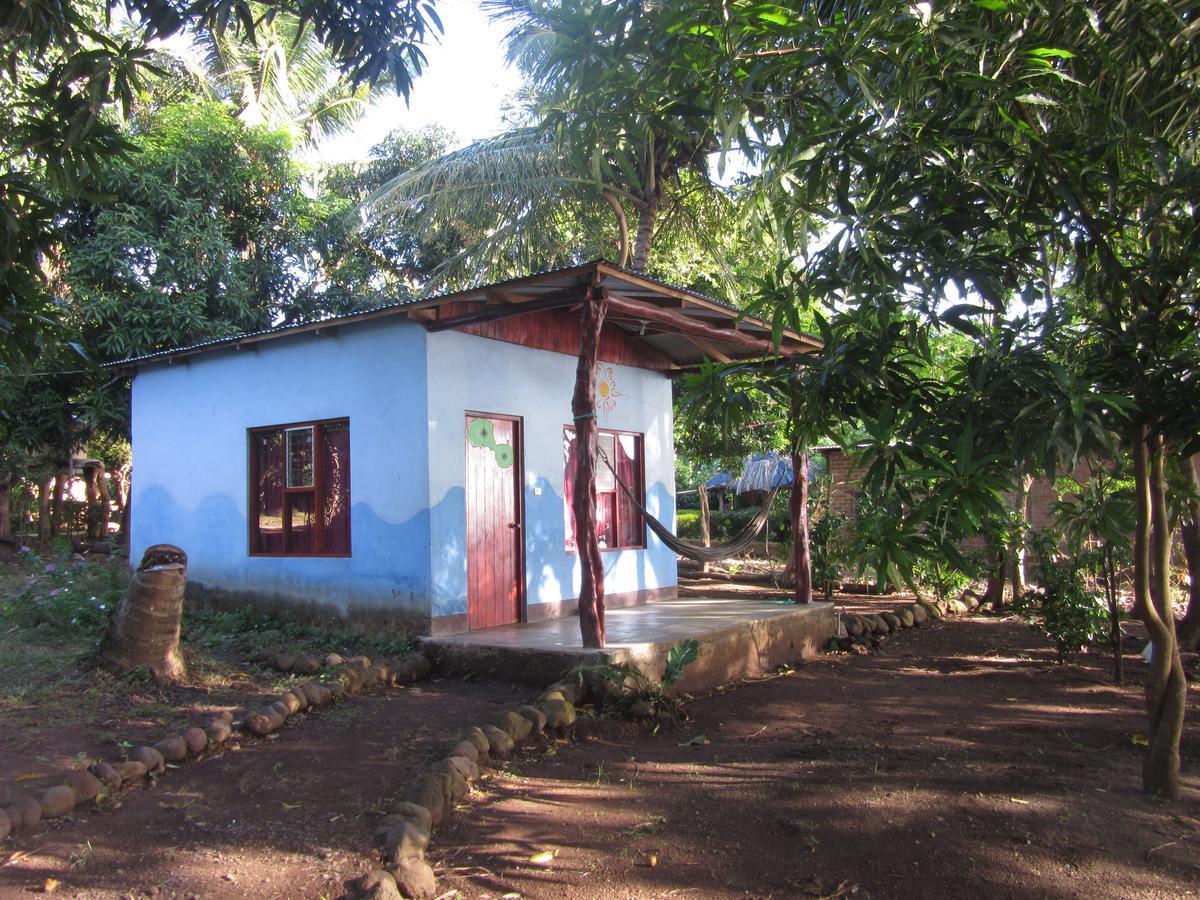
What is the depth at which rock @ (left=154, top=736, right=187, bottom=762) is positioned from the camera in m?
4.75

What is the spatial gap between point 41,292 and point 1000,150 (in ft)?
13.3

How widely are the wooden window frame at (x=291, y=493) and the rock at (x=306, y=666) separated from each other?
50.4 inches

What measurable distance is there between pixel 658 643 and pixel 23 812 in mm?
4079

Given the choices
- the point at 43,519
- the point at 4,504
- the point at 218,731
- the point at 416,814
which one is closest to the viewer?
the point at 416,814

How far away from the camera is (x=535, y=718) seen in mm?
5355

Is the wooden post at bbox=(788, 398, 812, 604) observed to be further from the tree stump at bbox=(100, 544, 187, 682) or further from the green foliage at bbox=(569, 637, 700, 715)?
the tree stump at bbox=(100, 544, 187, 682)

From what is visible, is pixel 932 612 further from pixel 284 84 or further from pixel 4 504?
pixel 284 84

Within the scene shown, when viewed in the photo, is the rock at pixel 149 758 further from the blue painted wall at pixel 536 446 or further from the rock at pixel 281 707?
the blue painted wall at pixel 536 446

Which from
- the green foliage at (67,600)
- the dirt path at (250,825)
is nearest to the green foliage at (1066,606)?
the dirt path at (250,825)

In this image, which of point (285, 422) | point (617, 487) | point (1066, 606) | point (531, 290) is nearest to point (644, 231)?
point (617, 487)

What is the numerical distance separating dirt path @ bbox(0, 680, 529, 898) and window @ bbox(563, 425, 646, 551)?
3.99 meters

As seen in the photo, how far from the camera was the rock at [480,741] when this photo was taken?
4.85 meters

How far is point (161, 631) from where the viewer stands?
6258mm

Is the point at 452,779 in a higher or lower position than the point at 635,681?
lower
